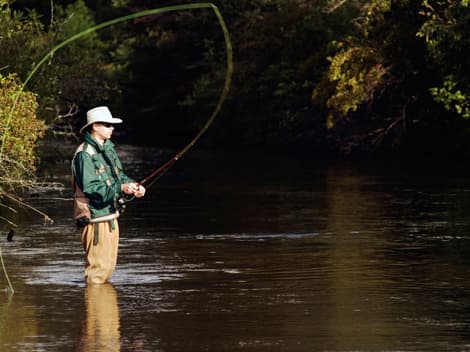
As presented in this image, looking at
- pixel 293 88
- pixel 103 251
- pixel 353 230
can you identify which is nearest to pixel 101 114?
pixel 103 251

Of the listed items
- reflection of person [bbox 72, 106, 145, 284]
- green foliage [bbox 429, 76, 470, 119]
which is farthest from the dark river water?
green foliage [bbox 429, 76, 470, 119]

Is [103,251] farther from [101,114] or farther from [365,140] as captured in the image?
[365,140]

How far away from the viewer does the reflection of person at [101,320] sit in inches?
422

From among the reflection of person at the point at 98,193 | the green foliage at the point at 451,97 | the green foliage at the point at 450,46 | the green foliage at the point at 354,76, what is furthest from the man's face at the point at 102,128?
the green foliage at the point at 354,76

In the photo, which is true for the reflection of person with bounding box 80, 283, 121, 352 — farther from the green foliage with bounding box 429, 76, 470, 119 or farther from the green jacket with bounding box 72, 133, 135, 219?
the green foliage with bounding box 429, 76, 470, 119

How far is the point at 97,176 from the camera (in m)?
13.6

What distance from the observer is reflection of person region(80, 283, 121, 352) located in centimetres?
1072

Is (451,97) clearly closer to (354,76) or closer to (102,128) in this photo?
(354,76)

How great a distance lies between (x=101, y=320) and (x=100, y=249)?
191 centimetres

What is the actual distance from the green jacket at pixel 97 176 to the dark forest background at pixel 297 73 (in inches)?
492

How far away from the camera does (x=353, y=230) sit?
19.6 m

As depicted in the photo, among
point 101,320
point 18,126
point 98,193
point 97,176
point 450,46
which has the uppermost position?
point 450,46

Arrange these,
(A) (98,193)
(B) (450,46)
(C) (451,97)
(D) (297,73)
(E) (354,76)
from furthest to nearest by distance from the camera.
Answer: (D) (297,73), (E) (354,76), (C) (451,97), (B) (450,46), (A) (98,193)

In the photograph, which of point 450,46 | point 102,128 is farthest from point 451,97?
point 102,128
